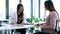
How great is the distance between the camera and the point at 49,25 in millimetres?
2859

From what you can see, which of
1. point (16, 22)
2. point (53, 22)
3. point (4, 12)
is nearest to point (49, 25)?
point (53, 22)

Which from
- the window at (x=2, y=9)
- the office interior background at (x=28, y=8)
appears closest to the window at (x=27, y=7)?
the office interior background at (x=28, y=8)

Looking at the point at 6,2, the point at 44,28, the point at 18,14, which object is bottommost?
the point at 44,28

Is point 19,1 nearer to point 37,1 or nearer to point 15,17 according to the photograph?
point 37,1

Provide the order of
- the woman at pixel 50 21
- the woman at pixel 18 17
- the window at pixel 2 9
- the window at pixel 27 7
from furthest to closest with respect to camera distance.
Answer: the window at pixel 27 7 < the window at pixel 2 9 < the woman at pixel 18 17 < the woman at pixel 50 21

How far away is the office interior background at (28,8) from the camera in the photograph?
5335 millimetres

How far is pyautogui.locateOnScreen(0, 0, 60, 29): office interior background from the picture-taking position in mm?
5335

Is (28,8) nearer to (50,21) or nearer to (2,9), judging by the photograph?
(2,9)

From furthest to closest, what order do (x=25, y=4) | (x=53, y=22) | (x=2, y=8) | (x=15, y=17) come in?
(x=25, y=4), (x=2, y=8), (x=15, y=17), (x=53, y=22)

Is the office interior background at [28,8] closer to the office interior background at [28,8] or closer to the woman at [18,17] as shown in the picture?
the office interior background at [28,8]

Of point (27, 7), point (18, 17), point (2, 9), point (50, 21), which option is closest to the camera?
point (50, 21)

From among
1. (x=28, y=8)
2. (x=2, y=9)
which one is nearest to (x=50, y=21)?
(x=2, y=9)

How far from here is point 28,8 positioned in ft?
18.9

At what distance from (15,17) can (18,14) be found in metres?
0.13
